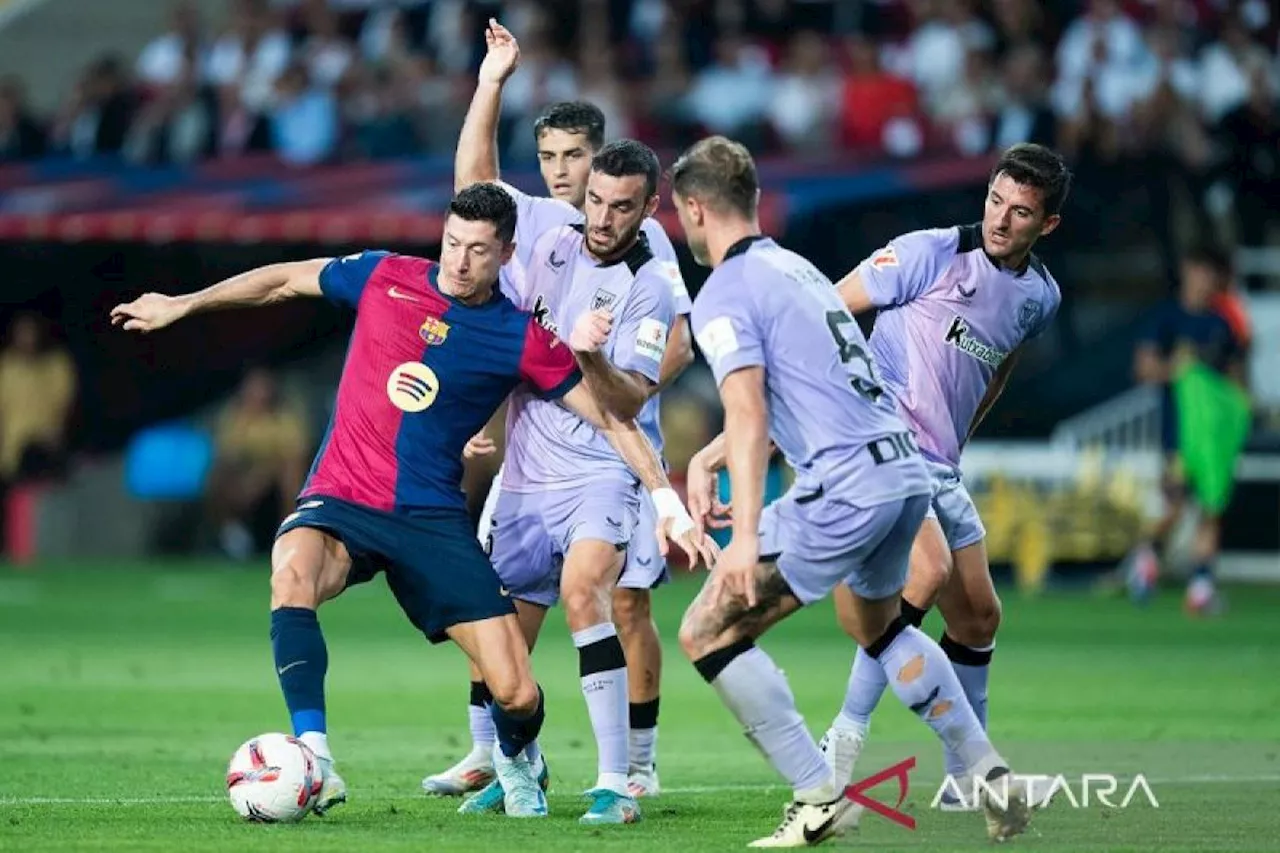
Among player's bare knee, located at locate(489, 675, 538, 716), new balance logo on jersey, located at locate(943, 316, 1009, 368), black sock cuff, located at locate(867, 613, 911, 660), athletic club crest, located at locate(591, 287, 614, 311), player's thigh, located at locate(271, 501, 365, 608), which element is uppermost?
athletic club crest, located at locate(591, 287, 614, 311)

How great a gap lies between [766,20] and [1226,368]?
7.74 m

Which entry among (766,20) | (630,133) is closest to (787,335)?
(630,133)

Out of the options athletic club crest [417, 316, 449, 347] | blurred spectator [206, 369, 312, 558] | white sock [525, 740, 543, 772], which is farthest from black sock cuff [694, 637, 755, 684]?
blurred spectator [206, 369, 312, 558]

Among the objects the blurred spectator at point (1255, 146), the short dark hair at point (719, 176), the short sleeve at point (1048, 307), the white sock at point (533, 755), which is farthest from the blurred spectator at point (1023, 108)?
the short dark hair at point (719, 176)

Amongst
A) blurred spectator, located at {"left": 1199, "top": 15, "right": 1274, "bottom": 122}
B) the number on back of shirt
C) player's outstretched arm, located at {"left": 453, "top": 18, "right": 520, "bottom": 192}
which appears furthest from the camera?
blurred spectator, located at {"left": 1199, "top": 15, "right": 1274, "bottom": 122}

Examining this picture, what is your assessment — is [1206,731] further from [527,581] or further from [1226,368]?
[1226,368]

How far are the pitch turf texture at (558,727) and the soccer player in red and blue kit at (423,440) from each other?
0.57 m

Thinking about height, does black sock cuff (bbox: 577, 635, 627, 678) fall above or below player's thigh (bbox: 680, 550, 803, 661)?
below

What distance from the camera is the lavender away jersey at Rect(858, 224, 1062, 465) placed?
379 inches

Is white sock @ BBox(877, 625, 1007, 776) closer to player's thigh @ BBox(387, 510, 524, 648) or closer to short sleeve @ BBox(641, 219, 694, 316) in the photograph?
player's thigh @ BBox(387, 510, 524, 648)

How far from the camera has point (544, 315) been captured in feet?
31.1

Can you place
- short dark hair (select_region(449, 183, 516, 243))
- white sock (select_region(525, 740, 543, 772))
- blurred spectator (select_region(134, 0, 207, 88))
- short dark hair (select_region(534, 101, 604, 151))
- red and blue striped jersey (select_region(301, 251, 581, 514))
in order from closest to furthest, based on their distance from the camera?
short dark hair (select_region(449, 183, 516, 243)), red and blue striped jersey (select_region(301, 251, 581, 514)), white sock (select_region(525, 740, 543, 772)), short dark hair (select_region(534, 101, 604, 151)), blurred spectator (select_region(134, 0, 207, 88))

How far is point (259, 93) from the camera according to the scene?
84.3 ft

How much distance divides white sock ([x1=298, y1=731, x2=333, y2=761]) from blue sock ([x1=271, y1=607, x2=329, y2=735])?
Answer: 0.09 ft
